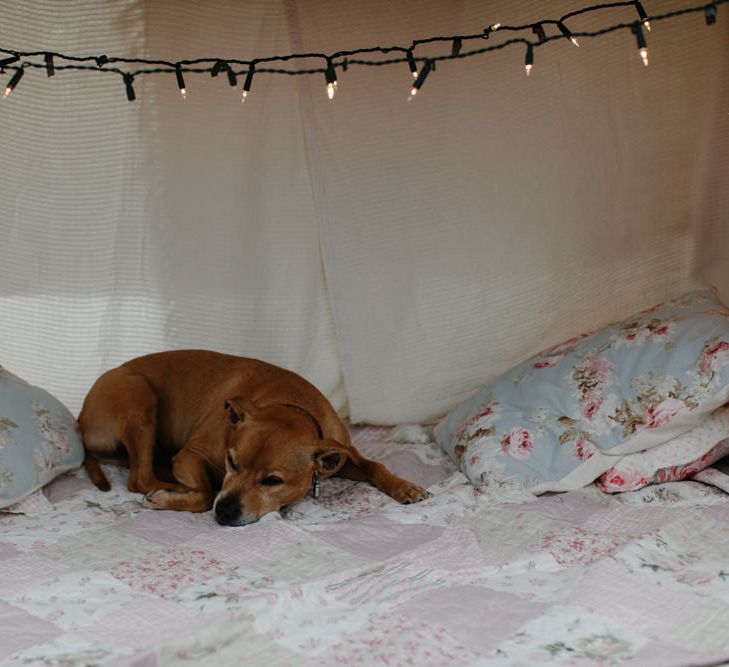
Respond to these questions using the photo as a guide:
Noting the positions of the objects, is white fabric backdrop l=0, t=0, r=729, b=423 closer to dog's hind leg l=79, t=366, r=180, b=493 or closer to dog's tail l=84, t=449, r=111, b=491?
dog's hind leg l=79, t=366, r=180, b=493

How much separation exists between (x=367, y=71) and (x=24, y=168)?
1352mm

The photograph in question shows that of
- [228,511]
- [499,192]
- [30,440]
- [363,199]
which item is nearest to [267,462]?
[228,511]

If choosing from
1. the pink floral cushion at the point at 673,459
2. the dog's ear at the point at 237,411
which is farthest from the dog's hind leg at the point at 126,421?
the pink floral cushion at the point at 673,459

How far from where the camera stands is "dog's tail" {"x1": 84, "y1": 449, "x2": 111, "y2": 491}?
3346mm

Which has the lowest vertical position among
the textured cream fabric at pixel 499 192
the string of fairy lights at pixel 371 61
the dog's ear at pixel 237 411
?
the dog's ear at pixel 237 411

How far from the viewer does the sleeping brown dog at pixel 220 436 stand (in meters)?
3.01

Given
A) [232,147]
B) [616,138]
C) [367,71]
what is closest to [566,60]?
[616,138]

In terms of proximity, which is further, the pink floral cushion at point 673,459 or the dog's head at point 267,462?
the pink floral cushion at point 673,459

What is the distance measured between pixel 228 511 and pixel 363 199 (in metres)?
1.53

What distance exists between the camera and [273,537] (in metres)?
2.80

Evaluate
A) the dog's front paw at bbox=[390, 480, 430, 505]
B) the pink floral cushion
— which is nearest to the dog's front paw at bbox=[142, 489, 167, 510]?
the dog's front paw at bbox=[390, 480, 430, 505]

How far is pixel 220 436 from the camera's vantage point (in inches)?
131

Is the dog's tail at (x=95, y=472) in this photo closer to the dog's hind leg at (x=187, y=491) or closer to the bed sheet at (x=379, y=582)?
the bed sheet at (x=379, y=582)

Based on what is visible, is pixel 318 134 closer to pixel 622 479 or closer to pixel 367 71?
pixel 367 71
